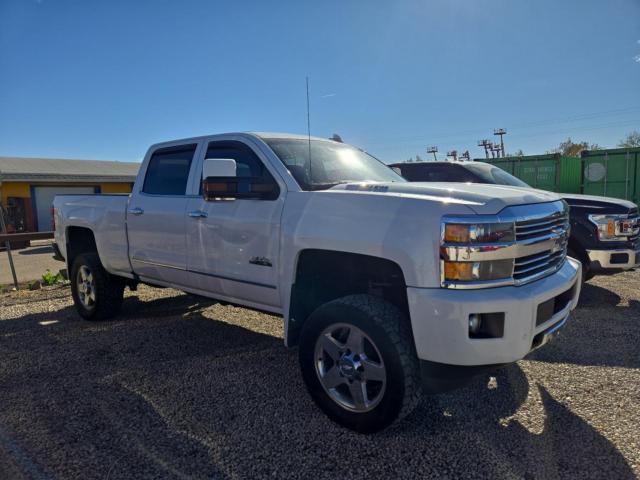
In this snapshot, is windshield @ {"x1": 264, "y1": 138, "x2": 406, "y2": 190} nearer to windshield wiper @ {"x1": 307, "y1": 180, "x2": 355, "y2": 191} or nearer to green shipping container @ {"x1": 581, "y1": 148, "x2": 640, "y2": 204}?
windshield wiper @ {"x1": 307, "y1": 180, "x2": 355, "y2": 191}

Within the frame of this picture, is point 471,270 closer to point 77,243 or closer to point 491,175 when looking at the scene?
point 491,175

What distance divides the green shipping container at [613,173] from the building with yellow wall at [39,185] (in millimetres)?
19372

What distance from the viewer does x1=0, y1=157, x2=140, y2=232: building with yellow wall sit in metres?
23.2

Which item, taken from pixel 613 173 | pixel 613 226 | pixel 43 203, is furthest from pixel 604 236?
pixel 43 203

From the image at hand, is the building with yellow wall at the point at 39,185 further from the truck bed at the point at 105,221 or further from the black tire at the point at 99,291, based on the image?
the black tire at the point at 99,291

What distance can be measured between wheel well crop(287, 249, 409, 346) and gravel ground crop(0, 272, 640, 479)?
0.67 m

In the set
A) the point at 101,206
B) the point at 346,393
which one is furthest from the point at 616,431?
the point at 101,206

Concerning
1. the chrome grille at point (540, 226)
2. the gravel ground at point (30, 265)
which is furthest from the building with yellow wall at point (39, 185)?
the chrome grille at point (540, 226)

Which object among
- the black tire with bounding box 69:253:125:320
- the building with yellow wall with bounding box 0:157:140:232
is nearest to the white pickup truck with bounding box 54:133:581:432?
the black tire with bounding box 69:253:125:320

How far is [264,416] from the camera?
3.21m

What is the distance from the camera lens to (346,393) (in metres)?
3.06

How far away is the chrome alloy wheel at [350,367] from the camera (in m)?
2.86

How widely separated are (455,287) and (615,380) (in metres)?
2.15

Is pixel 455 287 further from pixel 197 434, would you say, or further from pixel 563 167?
pixel 563 167
